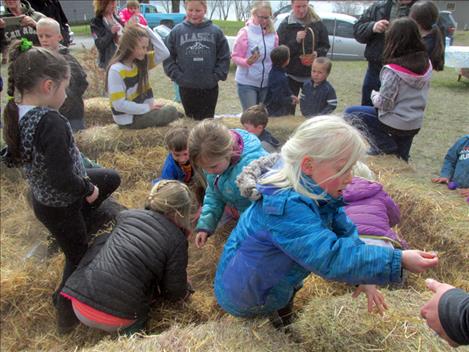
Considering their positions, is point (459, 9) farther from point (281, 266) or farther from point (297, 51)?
point (281, 266)

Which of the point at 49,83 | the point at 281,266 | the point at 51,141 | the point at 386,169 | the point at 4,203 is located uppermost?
the point at 49,83

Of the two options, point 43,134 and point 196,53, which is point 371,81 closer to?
point 196,53

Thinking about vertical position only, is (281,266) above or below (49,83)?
below

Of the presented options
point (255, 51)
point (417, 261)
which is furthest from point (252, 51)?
point (417, 261)

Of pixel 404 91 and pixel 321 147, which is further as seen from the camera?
pixel 404 91

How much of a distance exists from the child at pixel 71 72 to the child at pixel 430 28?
389 centimetres

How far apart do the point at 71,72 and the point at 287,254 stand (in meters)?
4.00

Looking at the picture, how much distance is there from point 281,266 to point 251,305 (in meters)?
0.34

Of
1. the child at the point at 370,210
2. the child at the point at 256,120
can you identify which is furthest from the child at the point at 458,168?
the child at the point at 256,120

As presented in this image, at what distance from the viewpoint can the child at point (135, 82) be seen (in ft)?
15.3

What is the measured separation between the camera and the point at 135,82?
16.2ft

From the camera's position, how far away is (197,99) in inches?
219

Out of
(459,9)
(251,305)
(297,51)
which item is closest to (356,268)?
(251,305)

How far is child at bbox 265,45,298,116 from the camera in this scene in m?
5.32
